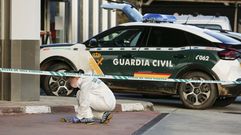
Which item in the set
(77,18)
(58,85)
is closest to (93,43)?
(58,85)

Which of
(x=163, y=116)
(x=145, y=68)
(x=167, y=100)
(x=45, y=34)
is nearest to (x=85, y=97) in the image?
(x=163, y=116)

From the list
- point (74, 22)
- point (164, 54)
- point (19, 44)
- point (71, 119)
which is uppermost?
point (74, 22)

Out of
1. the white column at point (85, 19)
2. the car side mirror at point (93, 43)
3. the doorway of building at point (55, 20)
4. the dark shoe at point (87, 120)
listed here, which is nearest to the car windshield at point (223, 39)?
the car side mirror at point (93, 43)

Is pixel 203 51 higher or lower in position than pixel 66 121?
higher

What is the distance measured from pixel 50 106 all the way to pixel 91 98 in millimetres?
1737

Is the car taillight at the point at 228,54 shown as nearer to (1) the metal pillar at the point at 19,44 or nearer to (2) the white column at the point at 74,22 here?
(1) the metal pillar at the point at 19,44

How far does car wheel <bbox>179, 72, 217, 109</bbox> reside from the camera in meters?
11.9

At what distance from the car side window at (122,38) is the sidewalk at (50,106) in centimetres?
150

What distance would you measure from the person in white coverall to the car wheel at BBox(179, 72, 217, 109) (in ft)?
10.5

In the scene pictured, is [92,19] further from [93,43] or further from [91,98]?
[91,98]

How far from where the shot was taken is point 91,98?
9086 millimetres

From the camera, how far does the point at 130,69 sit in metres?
12.5

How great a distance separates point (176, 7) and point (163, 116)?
2095 centimetres

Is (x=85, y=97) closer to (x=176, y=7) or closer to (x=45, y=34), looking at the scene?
(x=45, y=34)
